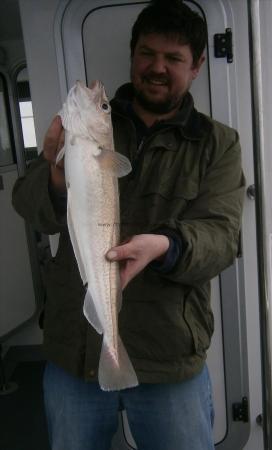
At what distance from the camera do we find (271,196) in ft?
8.59

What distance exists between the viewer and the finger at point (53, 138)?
4.72ft

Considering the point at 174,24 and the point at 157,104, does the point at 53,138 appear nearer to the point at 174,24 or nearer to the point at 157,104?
the point at 157,104

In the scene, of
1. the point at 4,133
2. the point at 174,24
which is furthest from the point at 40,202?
the point at 4,133

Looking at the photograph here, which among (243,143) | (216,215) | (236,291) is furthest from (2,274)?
(216,215)

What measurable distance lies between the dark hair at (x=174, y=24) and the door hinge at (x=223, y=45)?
41 cm

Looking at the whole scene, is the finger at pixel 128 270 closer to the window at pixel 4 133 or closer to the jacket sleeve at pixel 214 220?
the jacket sleeve at pixel 214 220

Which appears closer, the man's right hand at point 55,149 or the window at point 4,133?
the man's right hand at point 55,149

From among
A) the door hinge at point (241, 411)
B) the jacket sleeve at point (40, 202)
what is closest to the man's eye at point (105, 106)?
the jacket sleeve at point (40, 202)

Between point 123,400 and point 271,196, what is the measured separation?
143 centimetres

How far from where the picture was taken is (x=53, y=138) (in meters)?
1.48

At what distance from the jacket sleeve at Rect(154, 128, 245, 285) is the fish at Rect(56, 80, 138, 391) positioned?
1.03 feet

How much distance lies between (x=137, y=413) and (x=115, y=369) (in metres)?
0.49

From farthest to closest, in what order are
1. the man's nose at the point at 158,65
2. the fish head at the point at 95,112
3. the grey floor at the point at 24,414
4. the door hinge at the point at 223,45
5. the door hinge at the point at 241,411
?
the grey floor at the point at 24,414, the door hinge at the point at 241,411, the door hinge at the point at 223,45, the man's nose at the point at 158,65, the fish head at the point at 95,112

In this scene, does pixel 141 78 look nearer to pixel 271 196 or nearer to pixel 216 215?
pixel 216 215
